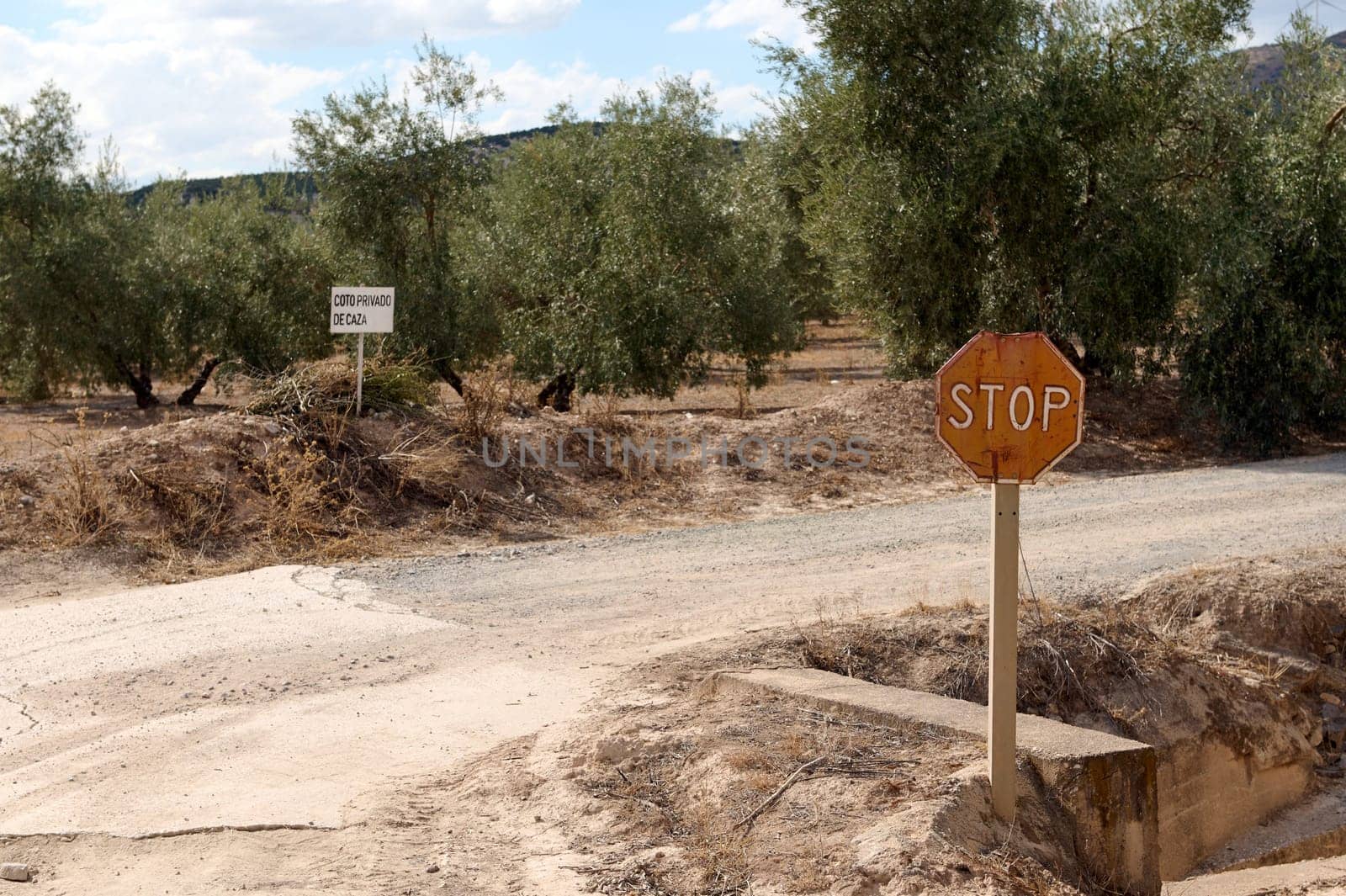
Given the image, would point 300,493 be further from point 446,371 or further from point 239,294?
point 239,294

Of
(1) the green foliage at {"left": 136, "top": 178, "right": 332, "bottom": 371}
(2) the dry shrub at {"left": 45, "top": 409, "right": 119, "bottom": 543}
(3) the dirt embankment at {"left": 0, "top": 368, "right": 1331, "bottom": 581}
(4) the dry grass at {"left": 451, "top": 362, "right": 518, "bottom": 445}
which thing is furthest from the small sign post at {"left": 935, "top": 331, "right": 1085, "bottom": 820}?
(1) the green foliage at {"left": 136, "top": 178, "right": 332, "bottom": 371}

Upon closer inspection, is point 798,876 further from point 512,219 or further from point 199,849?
point 512,219

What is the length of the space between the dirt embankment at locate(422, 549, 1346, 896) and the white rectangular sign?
6094mm

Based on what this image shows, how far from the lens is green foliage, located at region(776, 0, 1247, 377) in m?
15.6

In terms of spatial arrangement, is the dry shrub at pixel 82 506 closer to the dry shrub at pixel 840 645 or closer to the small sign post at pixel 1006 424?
the dry shrub at pixel 840 645

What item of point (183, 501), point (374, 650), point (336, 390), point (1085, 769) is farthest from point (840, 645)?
point (336, 390)

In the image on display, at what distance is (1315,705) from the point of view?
814 centimetres

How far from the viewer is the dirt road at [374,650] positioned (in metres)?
5.00

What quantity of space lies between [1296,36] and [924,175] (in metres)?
8.69

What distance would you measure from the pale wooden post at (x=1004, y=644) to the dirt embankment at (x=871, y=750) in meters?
0.14

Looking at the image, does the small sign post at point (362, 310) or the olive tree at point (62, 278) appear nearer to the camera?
the small sign post at point (362, 310)

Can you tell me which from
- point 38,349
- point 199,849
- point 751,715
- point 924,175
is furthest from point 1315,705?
point 38,349

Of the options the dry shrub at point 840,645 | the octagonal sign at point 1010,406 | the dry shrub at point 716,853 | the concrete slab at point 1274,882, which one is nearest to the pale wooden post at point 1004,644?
the octagonal sign at point 1010,406

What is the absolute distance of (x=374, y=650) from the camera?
7.74m
